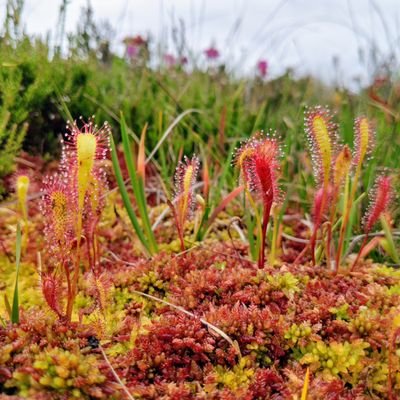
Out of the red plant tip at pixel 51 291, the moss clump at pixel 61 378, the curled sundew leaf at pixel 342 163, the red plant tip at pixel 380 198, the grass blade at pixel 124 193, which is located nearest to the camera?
the moss clump at pixel 61 378

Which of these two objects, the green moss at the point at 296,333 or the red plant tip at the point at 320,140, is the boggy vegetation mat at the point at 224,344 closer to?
the green moss at the point at 296,333

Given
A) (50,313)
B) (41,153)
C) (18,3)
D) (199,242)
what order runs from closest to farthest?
1. (50,313)
2. (199,242)
3. (18,3)
4. (41,153)

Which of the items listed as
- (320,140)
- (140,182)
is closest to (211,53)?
(140,182)

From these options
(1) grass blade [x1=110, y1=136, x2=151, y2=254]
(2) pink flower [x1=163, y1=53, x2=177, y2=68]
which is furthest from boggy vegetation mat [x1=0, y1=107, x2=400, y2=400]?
(2) pink flower [x1=163, y1=53, x2=177, y2=68]

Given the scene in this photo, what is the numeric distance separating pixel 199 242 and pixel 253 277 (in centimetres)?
64

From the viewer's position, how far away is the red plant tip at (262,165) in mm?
1776

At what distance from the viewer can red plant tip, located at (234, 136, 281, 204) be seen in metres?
1.78

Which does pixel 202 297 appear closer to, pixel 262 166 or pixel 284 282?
pixel 284 282

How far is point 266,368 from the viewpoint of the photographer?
1.67m

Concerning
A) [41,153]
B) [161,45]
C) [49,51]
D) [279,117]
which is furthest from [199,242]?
[161,45]

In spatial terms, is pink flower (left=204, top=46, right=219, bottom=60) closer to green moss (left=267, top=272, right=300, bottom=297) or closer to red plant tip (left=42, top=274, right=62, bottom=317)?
green moss (left=267, top=272, right=300, bottom=297)

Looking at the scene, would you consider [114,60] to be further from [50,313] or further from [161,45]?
[50,313]

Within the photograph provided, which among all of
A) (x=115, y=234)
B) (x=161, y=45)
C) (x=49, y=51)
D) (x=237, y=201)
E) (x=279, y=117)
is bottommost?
(x=115, y=234)

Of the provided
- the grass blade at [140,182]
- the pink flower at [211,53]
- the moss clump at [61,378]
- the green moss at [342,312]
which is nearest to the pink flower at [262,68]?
the pink flower at [211,53]
